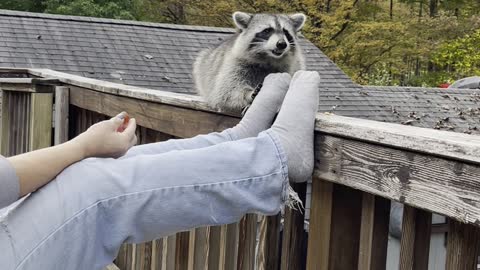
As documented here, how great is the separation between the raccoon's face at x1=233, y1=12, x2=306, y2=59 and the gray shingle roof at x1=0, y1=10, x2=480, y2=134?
7.67 metres

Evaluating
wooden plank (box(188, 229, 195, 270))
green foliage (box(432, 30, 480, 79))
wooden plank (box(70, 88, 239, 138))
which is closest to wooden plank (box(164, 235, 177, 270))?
wooden plank (box(188, 229, 195, 270))

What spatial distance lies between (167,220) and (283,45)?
1.80 metres

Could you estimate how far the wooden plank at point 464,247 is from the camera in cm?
137

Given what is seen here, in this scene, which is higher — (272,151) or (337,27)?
(337,27)

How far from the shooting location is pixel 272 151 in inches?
66.3

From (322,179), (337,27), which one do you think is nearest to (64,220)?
(322,179)

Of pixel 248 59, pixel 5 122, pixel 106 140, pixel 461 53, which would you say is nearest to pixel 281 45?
pixel 248 59

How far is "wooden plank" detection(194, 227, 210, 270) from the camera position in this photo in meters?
2.44

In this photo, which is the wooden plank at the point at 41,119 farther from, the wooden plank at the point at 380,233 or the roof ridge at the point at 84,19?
the roof ridge at the point at 84,19

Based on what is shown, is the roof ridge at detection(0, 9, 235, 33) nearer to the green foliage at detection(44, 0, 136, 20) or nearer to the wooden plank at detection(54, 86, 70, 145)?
the green foliage at detection(44, 0, 136, 20)

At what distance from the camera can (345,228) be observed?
1.80 metres

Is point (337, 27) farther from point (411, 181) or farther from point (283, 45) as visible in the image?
point (411, 181)

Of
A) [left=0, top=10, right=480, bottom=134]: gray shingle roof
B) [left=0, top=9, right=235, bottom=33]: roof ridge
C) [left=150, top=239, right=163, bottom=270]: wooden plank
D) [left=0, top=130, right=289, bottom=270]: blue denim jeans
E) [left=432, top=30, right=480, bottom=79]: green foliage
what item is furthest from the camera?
[left=432, top=30, right=480, bottom=79]: green foliage

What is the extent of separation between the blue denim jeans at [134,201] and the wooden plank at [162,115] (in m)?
0.67
